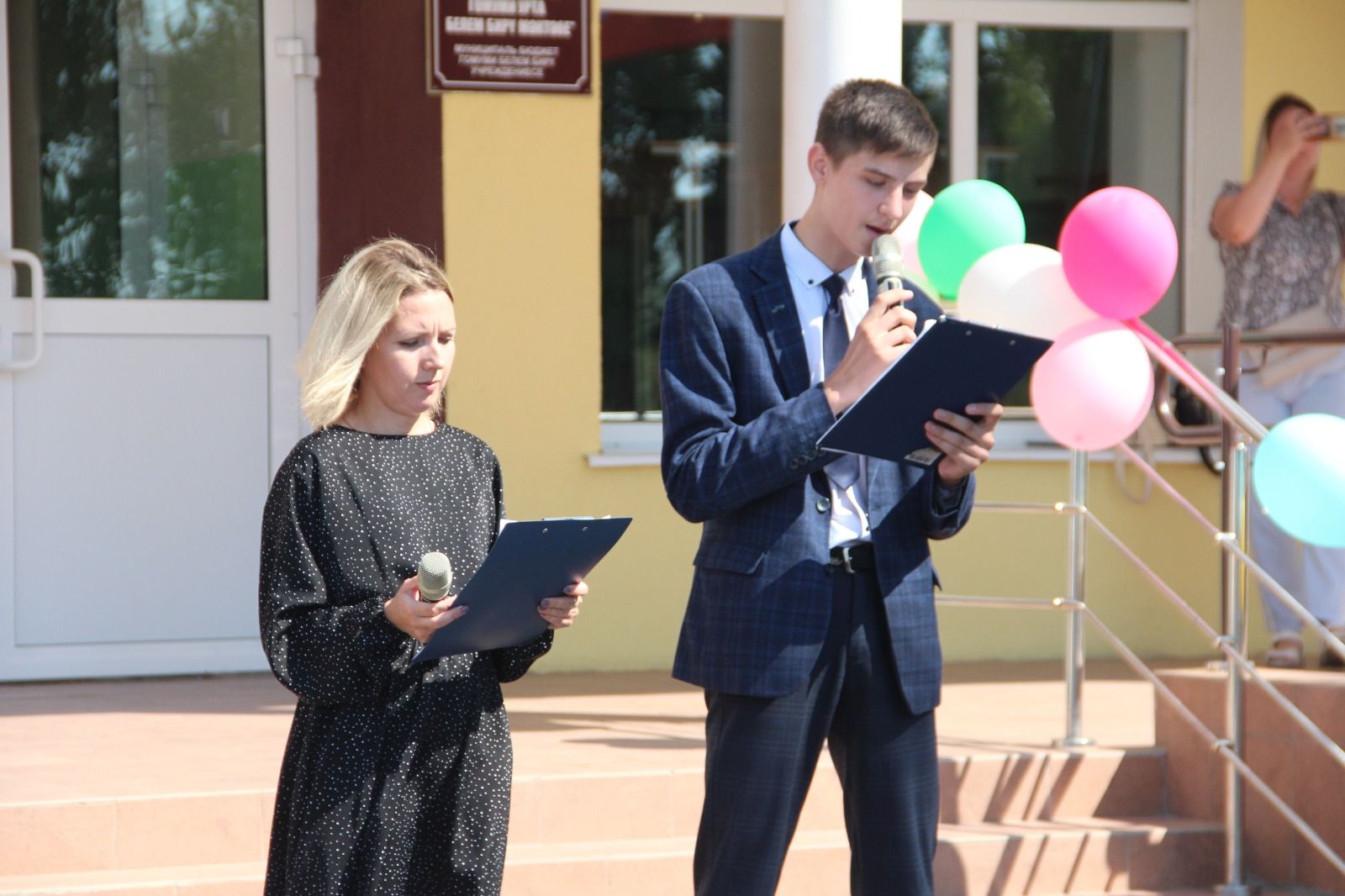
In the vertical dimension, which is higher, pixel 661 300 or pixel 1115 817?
pixel 661 300

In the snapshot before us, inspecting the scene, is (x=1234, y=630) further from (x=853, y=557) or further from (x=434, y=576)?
(x=434, y=576)

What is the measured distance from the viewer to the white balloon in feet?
10.8

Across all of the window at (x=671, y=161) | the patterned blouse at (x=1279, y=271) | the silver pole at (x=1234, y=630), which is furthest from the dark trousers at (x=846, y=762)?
the window at (x=671, y=161)

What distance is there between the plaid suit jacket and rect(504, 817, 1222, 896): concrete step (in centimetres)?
146

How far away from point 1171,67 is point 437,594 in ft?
17.9

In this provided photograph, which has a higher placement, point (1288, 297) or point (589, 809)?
point (1288, 297)

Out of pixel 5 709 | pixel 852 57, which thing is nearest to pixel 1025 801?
pixel 852 57

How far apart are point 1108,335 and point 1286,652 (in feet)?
7.11

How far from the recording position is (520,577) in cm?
237

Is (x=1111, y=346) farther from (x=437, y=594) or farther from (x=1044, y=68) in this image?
(x=1044, y=68)

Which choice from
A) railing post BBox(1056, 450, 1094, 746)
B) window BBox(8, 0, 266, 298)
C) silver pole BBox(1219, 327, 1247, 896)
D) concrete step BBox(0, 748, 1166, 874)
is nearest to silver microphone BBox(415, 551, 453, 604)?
Answer: concrete step BBox(0, 748, 1166, 874)

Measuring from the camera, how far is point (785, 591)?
266cm

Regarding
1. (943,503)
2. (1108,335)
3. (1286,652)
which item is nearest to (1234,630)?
(1286,652)

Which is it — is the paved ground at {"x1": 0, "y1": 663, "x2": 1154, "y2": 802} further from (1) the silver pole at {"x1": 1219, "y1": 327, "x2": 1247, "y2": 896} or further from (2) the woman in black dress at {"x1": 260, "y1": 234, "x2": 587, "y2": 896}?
(2) the woman in black dress at {"x1": 260, "y1": 234, "x2": 587, "y2": 896}
